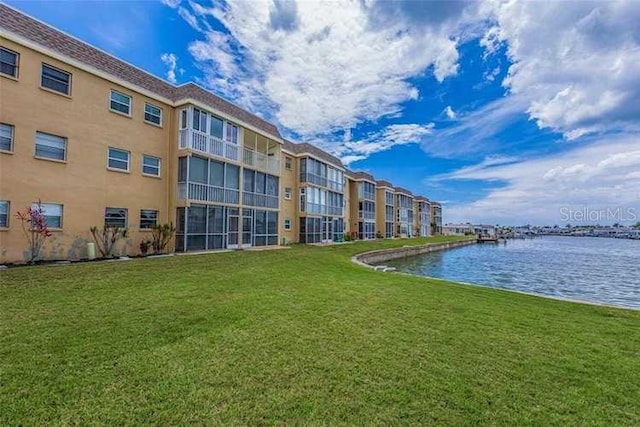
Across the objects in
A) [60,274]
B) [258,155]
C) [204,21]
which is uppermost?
[204,21]

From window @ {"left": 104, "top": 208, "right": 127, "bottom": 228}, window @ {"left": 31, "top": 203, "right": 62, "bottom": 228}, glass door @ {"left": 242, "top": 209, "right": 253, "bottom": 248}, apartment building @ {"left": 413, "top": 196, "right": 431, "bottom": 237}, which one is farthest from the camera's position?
apartment building @ {"left": 413, "top": 196, "right": 431, "bottom": 237}

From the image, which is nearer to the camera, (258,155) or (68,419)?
(68,419)

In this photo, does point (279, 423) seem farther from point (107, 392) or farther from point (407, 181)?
point (407, 181)

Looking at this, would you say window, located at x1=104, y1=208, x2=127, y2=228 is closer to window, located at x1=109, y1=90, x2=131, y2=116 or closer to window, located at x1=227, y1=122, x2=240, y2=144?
window, located at x1=109, y1=90, x2=131, y2=116

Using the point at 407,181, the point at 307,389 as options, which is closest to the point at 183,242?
the point at 307,389

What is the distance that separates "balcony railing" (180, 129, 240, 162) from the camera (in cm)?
1783

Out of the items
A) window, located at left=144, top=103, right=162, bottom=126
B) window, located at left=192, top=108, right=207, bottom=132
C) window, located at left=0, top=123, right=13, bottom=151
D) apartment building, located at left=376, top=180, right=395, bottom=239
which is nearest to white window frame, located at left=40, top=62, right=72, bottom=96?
window, located at left=0, top=123, right=13, bottom=151

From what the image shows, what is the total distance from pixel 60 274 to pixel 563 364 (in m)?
12.7

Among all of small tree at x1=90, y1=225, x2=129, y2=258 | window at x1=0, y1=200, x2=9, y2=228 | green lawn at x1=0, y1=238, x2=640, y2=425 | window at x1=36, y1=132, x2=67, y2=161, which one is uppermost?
window at x1=36, y1=132, x2=67, y2=161

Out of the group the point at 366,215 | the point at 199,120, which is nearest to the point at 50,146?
the point at 199,120

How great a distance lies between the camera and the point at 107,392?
10.9ft

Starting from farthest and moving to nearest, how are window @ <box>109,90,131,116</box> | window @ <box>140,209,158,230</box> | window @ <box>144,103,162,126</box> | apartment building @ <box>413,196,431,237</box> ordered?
apartment building @ <box>413,196,431,237</box>, window @ <box>144,103,162,126</box>, window @ <box>140,209,158,230</box>, window @ <box>109,90,131,116</box>

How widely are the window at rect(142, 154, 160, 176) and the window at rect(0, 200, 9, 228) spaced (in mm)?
6009

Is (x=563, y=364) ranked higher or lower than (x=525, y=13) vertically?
lower
